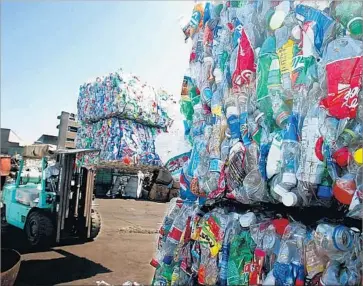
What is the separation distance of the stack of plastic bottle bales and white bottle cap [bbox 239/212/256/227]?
5493 millimetres

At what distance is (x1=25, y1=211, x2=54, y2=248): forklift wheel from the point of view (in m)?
6.18

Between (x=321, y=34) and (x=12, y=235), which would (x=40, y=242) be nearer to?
(x=12, y=235)

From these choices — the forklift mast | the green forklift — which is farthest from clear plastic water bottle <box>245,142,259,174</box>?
the forklift mast

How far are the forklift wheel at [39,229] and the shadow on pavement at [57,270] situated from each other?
50 centimetres

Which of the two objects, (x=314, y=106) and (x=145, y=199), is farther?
(x=145, y=199)

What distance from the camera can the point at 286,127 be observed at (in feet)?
4.77

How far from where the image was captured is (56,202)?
644 cm

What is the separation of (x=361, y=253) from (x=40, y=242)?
6.15m

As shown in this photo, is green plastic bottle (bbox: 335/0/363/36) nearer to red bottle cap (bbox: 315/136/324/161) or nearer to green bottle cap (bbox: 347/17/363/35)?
green bottle cap (bbox: 347/17/363/35)

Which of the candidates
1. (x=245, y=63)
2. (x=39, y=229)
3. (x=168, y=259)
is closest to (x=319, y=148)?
(x=245, y=63)

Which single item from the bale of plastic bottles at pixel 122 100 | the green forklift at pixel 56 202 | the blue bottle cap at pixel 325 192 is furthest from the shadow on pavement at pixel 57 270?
the blue bottle cap at pixel 325 192

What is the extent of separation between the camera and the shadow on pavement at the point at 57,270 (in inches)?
192

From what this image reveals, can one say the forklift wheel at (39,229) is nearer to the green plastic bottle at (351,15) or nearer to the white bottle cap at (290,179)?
the white bottle cap at (290,179)

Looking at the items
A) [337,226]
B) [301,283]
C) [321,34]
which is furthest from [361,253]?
[321,34]
